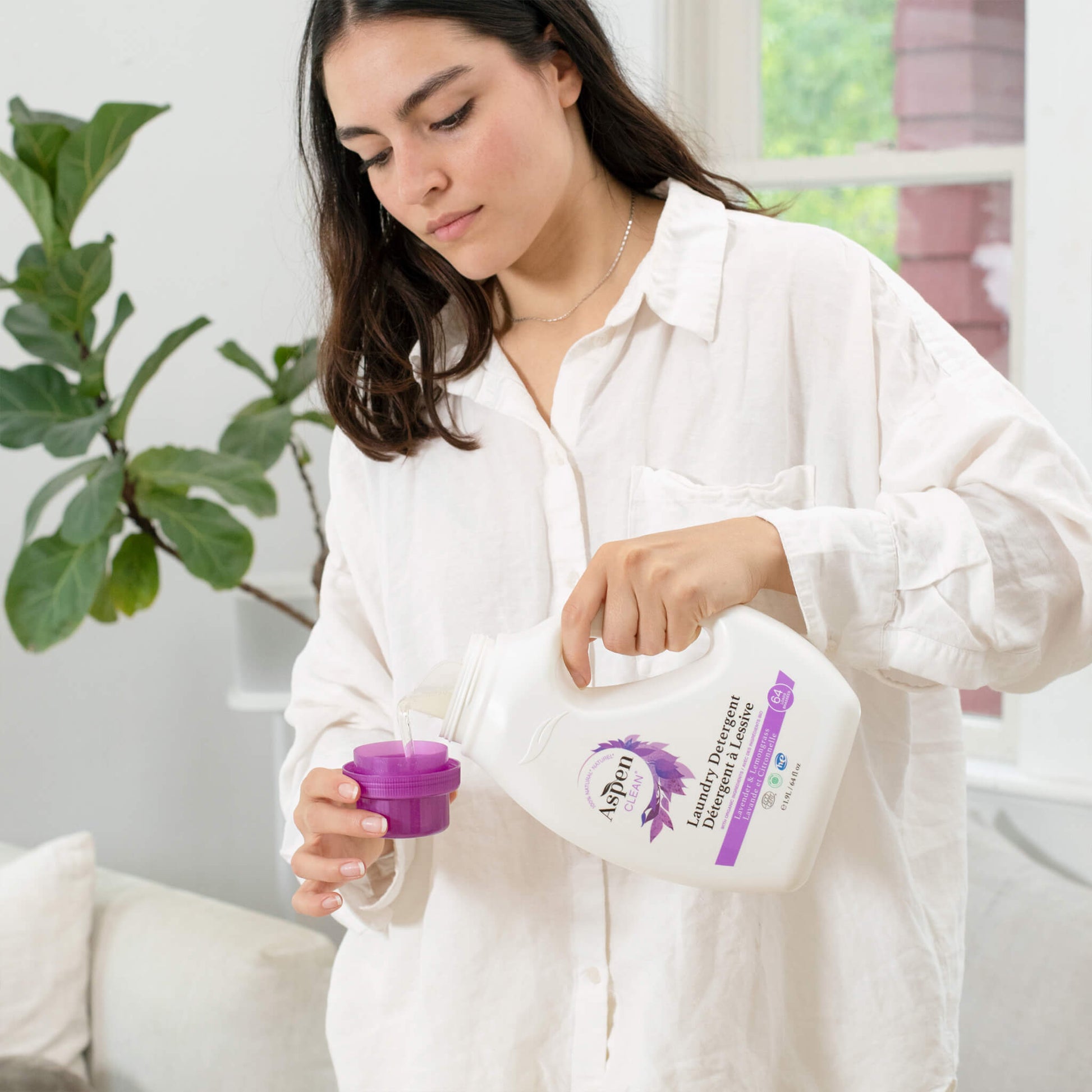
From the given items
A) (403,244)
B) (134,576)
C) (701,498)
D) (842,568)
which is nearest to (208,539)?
(134,576)

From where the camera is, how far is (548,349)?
89cm

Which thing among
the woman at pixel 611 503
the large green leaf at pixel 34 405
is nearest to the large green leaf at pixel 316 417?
the large green leaf at pixel 34 405

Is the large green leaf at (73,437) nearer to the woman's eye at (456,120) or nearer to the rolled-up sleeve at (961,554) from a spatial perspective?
the woman's eye at (456,120)

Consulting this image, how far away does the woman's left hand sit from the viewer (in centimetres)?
62

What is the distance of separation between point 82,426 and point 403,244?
0.61 metres

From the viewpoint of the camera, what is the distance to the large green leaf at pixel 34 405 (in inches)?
55.1

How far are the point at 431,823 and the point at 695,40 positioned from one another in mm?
1301

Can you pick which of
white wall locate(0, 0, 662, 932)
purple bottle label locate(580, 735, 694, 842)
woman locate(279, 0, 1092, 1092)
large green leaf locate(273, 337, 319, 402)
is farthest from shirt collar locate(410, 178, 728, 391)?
white wall locate(0, 0, 662, 932)

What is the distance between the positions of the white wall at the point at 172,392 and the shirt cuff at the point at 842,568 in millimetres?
1403

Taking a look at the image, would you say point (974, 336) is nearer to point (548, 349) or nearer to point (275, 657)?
point (548, 349)

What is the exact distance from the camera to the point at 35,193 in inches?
55.0

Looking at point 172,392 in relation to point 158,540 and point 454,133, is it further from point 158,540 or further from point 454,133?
point 454,133

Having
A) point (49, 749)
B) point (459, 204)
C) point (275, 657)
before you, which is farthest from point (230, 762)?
point (459, 204)

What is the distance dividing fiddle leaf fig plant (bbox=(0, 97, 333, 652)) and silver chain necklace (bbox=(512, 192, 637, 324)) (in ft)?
1.75
